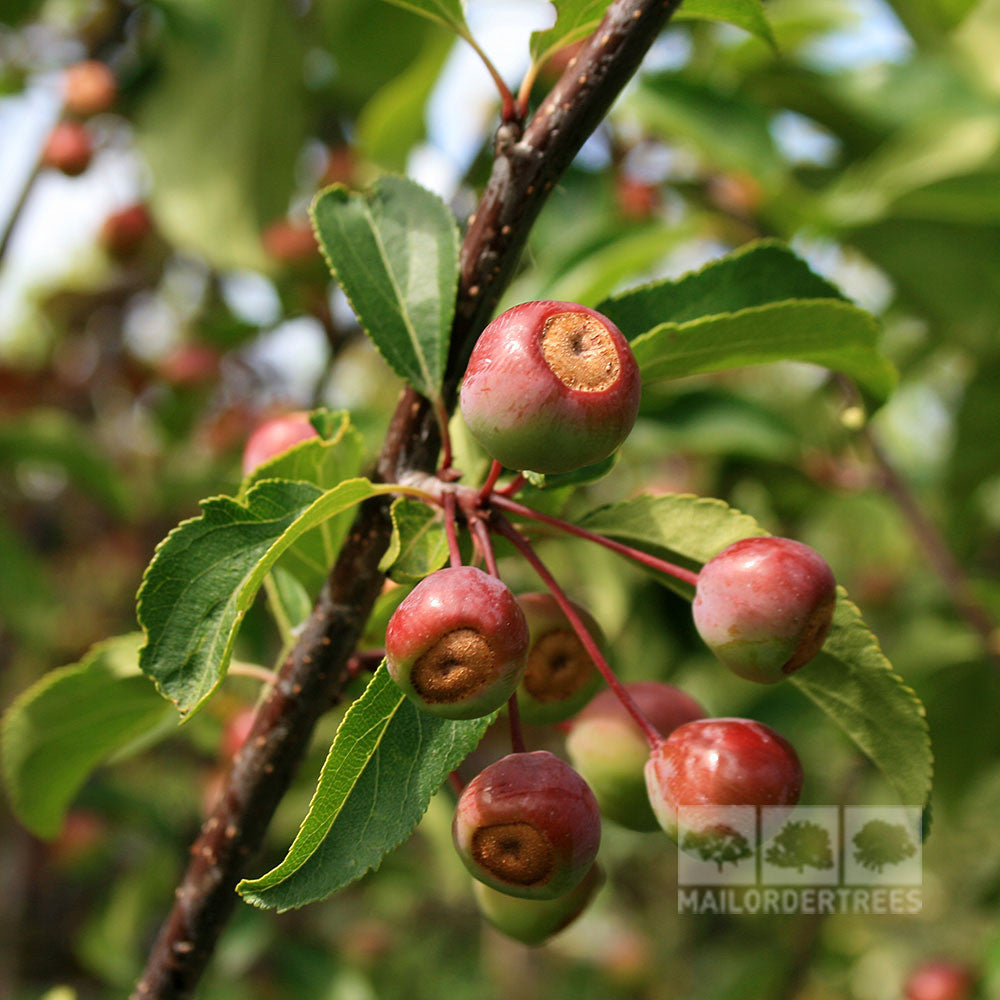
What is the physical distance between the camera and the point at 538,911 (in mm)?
772

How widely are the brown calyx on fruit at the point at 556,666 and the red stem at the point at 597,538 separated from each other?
3.8 inches

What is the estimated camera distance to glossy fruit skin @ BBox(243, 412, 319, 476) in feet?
2.80

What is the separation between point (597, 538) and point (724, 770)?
195 millimetres

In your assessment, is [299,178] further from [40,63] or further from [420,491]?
[420,491]

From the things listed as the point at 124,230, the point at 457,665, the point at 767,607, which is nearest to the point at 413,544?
the point at 457,665

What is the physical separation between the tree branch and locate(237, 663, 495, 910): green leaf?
136 mm

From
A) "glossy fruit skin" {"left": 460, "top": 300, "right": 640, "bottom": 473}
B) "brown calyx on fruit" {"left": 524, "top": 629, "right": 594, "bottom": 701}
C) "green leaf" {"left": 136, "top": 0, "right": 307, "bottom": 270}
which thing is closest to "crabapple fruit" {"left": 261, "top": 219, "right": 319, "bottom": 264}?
"green leaf" {"left": 136, "top": 0, "right": 307, "bottom": 270}

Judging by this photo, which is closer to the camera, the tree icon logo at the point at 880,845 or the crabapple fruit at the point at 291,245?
the tree icon logo at the point at 880,845

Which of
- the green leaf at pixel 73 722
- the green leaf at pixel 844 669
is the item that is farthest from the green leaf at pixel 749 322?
the green leaf at pixel 73 722

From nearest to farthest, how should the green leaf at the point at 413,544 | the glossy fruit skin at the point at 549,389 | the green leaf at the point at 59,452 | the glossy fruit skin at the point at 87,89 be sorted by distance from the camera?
the glossy fruit skin at the point at 549,389
the green leaf at the point at 413,544
the green leaf at the point at 59,452
the glossy fruit skin at the point at 87,89

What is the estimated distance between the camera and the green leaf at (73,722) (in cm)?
96

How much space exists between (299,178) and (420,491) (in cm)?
218

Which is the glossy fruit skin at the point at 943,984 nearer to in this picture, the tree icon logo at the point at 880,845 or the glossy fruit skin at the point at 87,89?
the tree icon logo at the point at 880,845

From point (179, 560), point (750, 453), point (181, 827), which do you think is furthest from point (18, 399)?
point (179, 560)
